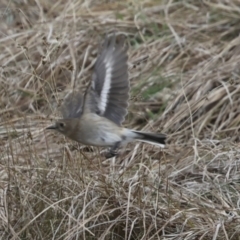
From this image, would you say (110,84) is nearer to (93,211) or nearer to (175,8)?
(93,211)

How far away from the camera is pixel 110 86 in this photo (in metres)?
4.49

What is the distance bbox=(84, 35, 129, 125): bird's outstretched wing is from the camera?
449 centimetres

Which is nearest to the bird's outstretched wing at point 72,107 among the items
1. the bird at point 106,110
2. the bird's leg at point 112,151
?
the bird at point 106,110

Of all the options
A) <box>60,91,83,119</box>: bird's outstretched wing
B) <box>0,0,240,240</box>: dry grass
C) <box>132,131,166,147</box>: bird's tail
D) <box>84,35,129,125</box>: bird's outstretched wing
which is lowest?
<box>0,0,240,240</box>: dry grass

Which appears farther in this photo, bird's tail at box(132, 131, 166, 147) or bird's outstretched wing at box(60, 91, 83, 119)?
bird's outstretched wing at box(60, 91, 83, 119)

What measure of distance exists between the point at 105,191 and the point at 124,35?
2.69m

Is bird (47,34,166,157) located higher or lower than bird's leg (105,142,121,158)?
higher

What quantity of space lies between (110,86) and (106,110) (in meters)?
0.14

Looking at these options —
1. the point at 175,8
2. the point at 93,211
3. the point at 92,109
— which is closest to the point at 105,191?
the point at 93,211

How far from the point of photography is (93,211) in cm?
448

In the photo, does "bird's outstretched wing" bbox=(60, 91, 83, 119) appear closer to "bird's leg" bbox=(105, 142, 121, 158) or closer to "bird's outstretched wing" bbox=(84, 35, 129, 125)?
"bird's outstretched wing" bbox=(84, 35, 129, 125)

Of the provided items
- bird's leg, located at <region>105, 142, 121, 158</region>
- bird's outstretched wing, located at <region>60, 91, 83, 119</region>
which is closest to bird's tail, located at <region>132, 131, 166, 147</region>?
bird's leg, located at <region>105, 142, 121, 158</region>

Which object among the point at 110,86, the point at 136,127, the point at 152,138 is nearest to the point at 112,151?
the point at 152,138

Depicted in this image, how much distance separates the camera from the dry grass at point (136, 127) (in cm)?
445
